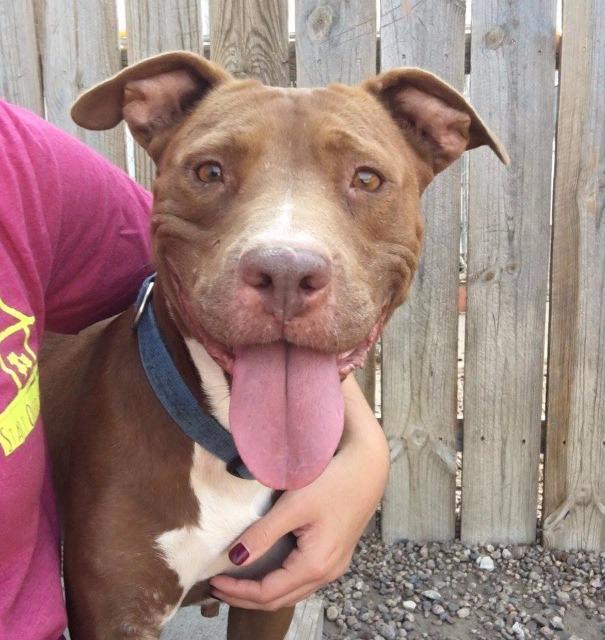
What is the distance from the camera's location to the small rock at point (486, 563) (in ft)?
12.6

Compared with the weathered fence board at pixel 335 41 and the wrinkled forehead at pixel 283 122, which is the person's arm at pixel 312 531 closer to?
the wrinkled forehead at pixel 283 122

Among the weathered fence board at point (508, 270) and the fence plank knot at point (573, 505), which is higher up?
the weathered fence board at point (508, 270)

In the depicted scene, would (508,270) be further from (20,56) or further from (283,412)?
(20,56)

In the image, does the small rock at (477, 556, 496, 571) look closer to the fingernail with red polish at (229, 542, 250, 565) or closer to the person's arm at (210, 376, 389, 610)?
the person's arm at (210, 376, 389, 610)

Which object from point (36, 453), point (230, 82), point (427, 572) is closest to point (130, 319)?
point (36, 453)

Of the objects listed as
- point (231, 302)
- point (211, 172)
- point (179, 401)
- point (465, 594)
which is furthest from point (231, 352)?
point (465, 594)

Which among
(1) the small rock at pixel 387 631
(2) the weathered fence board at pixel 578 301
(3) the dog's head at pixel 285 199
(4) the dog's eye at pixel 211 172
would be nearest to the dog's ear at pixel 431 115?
(3) the dog's head at pixel 285 199

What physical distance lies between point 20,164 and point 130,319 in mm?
519

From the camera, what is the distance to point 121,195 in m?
2.33

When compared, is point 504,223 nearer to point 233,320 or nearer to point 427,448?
point 427,448

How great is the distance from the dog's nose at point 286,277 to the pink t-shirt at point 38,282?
571 mm

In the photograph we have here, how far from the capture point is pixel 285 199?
187 centimetres

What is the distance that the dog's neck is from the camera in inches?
84.7

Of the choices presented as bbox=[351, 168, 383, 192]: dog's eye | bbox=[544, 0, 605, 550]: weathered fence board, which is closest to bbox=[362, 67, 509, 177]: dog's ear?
bbox=[351, 168, 383, 192]: dog's eye
